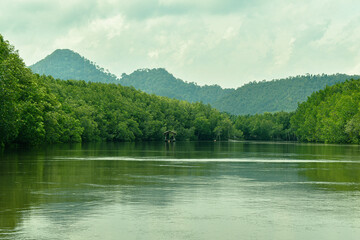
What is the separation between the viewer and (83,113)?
117062 mm

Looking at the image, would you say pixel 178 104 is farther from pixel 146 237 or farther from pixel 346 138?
pixel 146 237

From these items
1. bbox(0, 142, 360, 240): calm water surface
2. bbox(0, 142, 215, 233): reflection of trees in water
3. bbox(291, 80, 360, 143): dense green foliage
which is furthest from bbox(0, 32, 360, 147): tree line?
bbox(0, 142, 360, 240): calm water surface

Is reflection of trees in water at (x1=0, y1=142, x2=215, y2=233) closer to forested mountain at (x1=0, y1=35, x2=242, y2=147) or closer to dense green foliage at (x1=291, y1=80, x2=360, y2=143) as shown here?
forested mountain at (x1=0, y1=35, x2=242, y2=147)

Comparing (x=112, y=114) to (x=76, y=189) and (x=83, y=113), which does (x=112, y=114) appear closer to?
(x=83, y=113)

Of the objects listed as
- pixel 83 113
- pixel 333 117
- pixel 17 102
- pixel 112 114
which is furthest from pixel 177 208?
pixel 112 114

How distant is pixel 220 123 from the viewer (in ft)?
614

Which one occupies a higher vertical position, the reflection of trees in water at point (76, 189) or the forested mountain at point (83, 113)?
the forested mountain at point (83, 113)

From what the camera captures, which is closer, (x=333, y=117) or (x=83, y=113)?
(x=83, y=113)

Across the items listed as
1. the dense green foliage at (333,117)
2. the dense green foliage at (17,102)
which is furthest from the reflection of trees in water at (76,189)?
the dense green foliage at (333,117)

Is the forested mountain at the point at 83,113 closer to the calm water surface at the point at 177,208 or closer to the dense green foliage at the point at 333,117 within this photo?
the dense green foliage at the point at 333,117

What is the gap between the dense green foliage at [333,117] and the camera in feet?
390

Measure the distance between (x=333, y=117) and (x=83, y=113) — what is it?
61.4 m

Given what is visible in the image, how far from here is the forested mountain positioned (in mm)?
56638

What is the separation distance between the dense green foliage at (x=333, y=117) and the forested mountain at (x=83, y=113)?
33.1m
